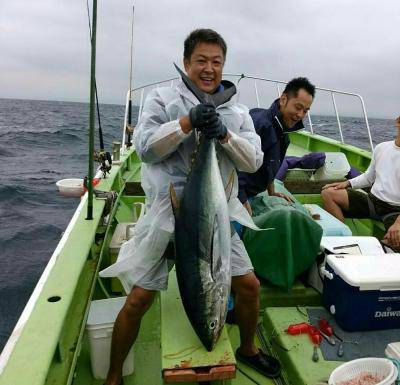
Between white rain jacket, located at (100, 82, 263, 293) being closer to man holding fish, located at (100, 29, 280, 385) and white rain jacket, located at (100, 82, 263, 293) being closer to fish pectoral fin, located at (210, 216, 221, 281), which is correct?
man holding fish, located at (100, 29, 280, 385)

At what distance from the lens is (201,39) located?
2.10 meters

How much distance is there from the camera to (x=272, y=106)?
11.2 feet

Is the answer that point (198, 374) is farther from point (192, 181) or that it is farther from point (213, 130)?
point (213, 130)

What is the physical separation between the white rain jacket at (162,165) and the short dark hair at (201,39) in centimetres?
20

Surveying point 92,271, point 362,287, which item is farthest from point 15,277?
point 362,287

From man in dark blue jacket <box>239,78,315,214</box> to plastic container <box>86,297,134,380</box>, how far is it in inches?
54.6

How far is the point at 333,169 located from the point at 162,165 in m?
4.40

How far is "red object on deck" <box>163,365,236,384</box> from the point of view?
1950 mm

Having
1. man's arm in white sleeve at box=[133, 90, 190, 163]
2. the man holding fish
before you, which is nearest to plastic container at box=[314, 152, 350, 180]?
the man holding fish

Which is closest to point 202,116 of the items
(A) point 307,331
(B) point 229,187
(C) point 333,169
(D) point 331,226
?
(B) point 229,187

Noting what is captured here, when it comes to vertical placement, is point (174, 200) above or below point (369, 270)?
above

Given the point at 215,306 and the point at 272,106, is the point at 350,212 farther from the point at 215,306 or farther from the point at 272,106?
the point at 215,306

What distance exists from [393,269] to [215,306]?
4.81 ft

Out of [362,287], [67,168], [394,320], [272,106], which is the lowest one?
[67,168]
